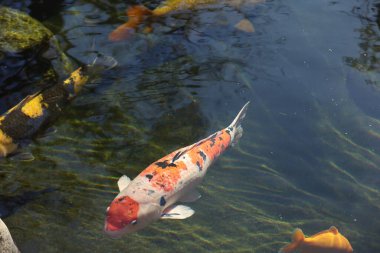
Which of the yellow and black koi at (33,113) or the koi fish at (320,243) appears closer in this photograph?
the koi fish at (320,243)

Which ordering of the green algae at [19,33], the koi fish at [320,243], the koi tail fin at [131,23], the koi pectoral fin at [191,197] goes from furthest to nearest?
1. the koi tail fin at [131,23]
2. the green algae at [19,33]
3. the koi pectoral fin at [191,197]
4. the koi fish at [320,243]

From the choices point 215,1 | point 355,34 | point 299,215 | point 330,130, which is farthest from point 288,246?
point 215,1

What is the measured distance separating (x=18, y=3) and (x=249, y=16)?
166 inches

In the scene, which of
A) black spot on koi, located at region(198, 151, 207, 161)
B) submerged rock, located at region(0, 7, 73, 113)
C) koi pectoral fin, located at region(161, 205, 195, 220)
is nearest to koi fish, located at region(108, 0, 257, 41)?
submerged rock, located at region(0, 7, 73, 113)

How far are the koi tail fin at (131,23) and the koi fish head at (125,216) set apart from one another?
153 inches

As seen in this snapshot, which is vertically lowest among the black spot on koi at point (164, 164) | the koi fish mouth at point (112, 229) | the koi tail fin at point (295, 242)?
the koi tail fin at point (295, 242)

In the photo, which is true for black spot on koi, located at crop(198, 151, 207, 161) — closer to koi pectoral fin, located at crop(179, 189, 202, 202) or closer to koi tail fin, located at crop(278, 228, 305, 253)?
koi pectoral fin, located at crop(179, 189, 202, 202)

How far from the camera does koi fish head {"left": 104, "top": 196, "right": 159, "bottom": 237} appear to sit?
389 cm

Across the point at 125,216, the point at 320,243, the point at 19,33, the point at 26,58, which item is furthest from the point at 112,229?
the point at 19,33

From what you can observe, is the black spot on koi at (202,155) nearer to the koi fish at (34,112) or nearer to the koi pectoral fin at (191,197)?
the koi pectoral fin at (191,197)

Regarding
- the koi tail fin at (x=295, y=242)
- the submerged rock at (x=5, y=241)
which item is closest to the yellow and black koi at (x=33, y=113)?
the submerged rock at (x=5, y=241)

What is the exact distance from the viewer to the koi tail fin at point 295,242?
447 cm

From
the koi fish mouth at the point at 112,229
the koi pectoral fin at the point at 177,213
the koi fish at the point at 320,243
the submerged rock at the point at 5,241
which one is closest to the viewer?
the submerged rock at the point at 5,241

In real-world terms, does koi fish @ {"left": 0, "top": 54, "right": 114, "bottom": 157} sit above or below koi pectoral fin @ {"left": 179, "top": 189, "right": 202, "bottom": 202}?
above
